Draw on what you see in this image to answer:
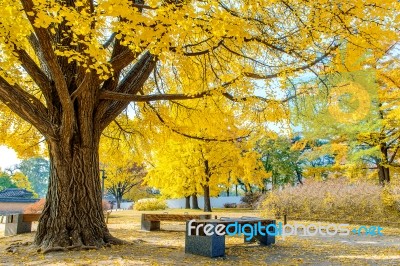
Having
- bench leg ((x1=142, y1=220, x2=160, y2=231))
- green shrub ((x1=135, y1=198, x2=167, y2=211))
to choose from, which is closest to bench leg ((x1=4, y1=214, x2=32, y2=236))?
bench leg ((x1=142, y1=220, x2=160, y2=231))

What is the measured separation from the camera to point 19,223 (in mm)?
8977

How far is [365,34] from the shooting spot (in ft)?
18.0

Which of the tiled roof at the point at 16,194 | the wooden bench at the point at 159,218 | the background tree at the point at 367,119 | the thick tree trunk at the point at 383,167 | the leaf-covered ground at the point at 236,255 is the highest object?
the background tree at the point at 367,119

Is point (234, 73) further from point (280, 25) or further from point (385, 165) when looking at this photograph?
point (385, 165)

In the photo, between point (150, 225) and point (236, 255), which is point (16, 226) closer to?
point (150, 225)

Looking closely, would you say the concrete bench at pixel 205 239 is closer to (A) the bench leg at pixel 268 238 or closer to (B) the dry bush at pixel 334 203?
(A) the bench leg at pixel 268 238

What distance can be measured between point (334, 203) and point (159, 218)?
697 centimetres

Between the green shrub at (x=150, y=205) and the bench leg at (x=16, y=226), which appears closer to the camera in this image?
the bench leg at (x=16, y=226)

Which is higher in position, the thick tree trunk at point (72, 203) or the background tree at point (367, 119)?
the background tree at point (367, 119)

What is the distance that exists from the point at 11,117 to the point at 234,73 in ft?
21.3

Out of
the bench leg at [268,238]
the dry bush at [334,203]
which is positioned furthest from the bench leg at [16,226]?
the dry bush at [334,203]

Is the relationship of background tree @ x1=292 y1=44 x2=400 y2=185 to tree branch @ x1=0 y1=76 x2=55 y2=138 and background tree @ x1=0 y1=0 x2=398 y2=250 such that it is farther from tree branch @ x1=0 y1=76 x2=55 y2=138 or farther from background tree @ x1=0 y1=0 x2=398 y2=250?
tree branch @ x1=0 y1=76 x2=55 y2=138

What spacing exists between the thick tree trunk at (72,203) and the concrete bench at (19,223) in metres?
2.97

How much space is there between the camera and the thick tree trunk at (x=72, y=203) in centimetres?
620
